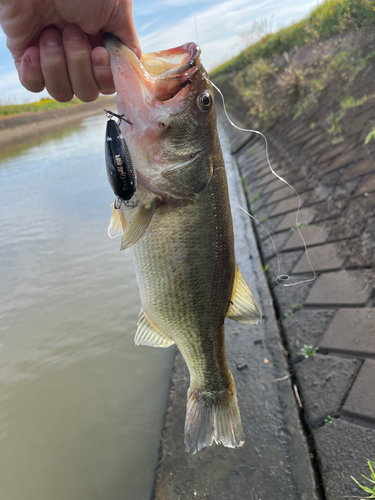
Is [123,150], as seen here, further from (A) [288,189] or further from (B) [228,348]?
(A) [288,189]

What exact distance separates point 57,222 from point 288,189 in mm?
4423

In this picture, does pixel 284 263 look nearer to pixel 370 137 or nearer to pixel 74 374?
pixel 370 137

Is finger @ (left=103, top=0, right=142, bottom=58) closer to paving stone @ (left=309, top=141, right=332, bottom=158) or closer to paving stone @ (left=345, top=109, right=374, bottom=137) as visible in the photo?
paving stone @ (left=345, top=109, right=374, bottom=137)

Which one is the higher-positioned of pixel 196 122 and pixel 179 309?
pixel 196 122

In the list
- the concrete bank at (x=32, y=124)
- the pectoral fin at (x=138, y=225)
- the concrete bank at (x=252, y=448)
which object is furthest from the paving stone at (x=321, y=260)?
the concrete bank at (x=32, y=124)

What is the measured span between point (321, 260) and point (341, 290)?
0.57m

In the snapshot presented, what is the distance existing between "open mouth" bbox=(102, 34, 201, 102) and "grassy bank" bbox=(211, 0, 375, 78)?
6.82m

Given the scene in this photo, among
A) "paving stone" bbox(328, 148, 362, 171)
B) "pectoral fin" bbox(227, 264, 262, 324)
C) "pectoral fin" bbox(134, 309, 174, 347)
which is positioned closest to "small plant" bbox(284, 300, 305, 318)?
"pectoral fin" bbox(227, 264, 262, 324)

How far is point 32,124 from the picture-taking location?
28.8 metres

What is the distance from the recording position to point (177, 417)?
260 centimetres

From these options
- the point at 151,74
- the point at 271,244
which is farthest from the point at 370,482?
the point at 271,244

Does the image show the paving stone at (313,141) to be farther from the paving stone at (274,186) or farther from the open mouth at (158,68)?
the open mouth at (158,68)

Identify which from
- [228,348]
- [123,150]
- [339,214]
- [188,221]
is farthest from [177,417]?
[339,214]

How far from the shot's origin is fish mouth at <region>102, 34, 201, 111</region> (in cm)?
144
